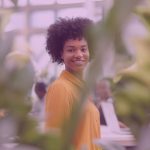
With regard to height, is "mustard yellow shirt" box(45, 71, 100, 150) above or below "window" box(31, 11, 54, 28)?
below

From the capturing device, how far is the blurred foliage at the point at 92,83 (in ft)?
0.54

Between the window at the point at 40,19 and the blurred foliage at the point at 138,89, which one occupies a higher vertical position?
the window at the point at 40,19

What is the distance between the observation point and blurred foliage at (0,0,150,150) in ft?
0.54

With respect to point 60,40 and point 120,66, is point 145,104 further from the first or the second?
point 60,40

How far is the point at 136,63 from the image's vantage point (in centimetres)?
22

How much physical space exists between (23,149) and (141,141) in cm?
5

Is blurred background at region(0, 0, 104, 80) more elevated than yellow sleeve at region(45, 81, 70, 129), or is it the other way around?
blurred background at region(0, 0, 104, 80)

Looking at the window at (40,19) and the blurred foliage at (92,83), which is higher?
the window at (40,19)

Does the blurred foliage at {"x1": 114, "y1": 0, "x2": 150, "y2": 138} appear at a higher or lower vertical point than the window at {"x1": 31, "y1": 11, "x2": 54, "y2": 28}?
lower

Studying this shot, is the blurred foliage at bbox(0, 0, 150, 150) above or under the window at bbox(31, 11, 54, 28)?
under

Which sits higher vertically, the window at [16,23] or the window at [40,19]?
the window at [40,19]

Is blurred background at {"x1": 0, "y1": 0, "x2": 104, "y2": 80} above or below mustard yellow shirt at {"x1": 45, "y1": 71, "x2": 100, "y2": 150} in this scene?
above

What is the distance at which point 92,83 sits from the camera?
166 millimetres

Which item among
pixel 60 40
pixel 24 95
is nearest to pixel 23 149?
pixel 24 95
